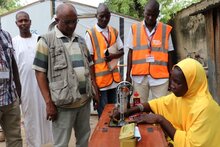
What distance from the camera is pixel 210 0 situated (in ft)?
15.8

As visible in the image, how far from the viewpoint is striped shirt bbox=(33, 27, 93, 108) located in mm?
3258

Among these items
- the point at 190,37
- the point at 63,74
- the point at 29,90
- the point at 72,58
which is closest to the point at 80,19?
the point at 190,37

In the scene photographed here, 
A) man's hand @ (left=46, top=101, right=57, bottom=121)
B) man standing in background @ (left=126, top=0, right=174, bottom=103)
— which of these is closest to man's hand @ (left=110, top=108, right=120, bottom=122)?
man's hand @ (left=46, top=101, right=57, bottom=121)

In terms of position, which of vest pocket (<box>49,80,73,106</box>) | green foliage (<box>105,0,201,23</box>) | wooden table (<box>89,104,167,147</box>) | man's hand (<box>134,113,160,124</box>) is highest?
green foliage (<box>105,0,201,23</box>)

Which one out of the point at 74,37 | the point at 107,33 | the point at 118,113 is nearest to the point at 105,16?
the point at 107,33

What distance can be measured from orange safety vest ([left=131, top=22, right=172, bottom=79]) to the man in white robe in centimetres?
134

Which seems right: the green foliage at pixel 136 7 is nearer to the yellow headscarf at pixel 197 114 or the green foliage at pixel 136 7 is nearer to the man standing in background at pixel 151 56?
the man standing in background at pixel 151 56

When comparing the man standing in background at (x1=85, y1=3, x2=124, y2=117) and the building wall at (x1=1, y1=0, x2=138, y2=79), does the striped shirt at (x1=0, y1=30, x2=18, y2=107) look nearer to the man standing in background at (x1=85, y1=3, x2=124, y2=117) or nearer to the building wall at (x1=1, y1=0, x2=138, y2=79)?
the man standing in background at (x1=85, y1=3, x2=124, y2=117)

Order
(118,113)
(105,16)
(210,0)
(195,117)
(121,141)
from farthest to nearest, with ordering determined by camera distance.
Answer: (210,0) → (105,16) → (118,113) → (195,117) → (121,141)

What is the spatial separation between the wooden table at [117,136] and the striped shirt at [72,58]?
0.59m

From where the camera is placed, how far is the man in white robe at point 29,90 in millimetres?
4371

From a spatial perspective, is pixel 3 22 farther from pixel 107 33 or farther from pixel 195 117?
pixel 195 117

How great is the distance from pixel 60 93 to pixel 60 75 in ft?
0.59

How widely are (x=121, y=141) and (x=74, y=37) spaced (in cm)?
150
